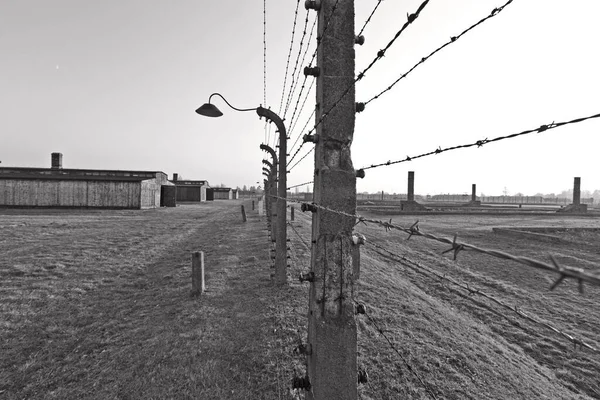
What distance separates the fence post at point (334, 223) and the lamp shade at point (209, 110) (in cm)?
380

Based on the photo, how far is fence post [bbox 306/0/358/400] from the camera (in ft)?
8.27

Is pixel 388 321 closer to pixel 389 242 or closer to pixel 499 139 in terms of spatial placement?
pixel 499 139

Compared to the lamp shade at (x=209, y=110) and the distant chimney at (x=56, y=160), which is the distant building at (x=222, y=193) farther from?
the lamp shade at (x=209, y=110)

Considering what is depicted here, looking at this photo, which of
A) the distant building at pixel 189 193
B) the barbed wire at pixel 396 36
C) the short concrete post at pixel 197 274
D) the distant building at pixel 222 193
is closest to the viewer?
the barbed wire at pixel 396 36

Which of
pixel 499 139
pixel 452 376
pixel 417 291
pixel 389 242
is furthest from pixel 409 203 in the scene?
pixel 499 139

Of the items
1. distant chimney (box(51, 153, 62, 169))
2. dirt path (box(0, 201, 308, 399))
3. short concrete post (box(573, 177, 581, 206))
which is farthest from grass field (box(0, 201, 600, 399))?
short concrete post (box(573, 177, 581, 206))

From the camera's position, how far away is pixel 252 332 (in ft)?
16.5

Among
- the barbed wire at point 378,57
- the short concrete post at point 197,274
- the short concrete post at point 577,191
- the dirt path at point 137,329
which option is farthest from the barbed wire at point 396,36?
the short concrete post at point 577,191

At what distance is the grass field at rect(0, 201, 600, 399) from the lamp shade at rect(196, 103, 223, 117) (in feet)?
12.2

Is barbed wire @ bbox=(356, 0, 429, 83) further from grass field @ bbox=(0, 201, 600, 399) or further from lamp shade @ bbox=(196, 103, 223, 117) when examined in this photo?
lamp shade @ bbox=(196, 103, 223, 117)

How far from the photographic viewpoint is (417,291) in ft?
23.3

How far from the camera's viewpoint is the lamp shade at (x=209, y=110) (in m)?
6.00

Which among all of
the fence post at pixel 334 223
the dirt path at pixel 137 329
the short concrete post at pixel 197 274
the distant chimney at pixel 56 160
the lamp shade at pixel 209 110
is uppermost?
the distant chimney at pixel 56 160

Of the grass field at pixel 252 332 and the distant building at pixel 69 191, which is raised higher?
the distant building at pixel 69 191
